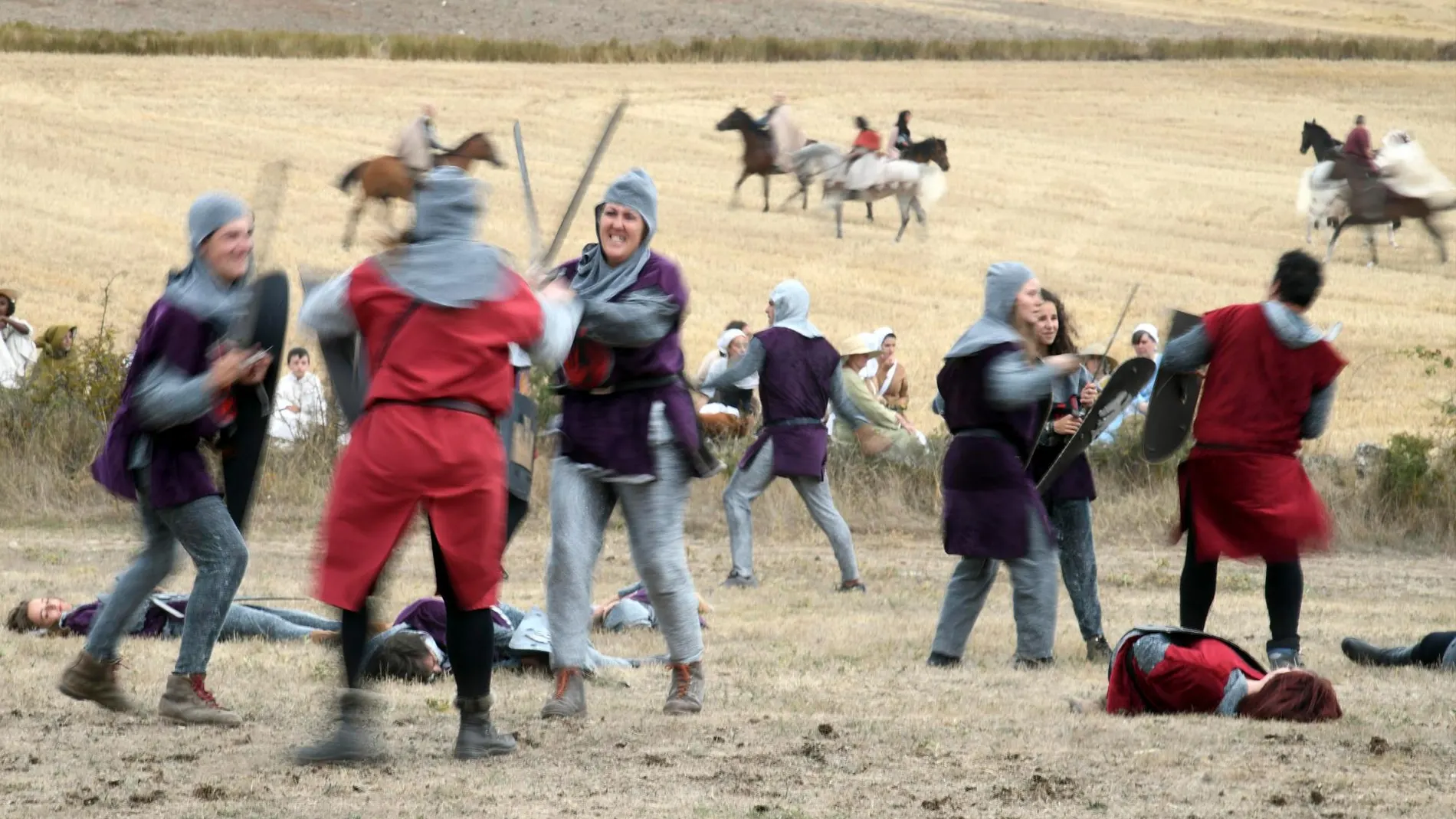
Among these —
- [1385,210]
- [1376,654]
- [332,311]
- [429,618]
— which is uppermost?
[332,311]

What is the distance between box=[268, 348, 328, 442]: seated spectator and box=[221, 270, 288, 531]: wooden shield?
23.6ft

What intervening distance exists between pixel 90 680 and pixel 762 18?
46.2m

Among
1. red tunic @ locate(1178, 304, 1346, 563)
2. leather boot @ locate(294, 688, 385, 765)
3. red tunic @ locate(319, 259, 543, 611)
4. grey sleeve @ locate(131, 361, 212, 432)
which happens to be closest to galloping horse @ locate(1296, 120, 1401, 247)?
red tunic @ locate(1178, 304, 1346, 563)

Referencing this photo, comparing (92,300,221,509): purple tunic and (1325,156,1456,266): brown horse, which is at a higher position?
(92,300,221,509): purple tunic

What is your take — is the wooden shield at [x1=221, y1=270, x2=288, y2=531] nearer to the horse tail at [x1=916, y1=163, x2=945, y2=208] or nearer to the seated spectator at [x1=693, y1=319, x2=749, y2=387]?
the seated spectator at [x1=693, y1=319, x2=749, y2=387]

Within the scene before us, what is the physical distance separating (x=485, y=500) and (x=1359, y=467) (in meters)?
9.10

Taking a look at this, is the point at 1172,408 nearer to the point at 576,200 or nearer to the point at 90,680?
the point at 576,200

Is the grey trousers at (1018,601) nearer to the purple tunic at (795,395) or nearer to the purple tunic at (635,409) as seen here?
the purple tunic at (635,409)

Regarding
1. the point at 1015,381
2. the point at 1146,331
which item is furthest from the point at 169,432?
the point at 1146,331

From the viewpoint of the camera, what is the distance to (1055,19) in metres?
52.5

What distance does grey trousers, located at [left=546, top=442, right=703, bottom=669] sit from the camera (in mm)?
6195

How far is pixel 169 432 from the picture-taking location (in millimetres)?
5766

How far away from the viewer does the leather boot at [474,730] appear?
5.35 metres

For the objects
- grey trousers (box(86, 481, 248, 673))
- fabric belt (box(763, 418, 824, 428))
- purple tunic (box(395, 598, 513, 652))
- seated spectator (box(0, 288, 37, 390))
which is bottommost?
seated spectator (box(0, 288, 37, 390))
